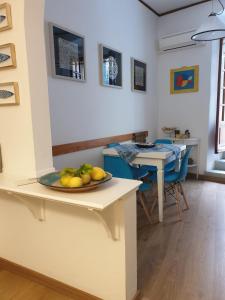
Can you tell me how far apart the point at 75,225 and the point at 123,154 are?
1.41 meters

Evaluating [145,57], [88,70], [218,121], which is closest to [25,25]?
[88,70]

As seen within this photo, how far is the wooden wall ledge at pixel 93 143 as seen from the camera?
8.41 feet

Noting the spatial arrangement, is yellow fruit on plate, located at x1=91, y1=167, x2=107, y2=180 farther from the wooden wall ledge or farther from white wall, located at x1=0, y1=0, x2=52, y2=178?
the wooden wall ledge

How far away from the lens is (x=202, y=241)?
2.22 metres

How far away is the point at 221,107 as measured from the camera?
14.4ft

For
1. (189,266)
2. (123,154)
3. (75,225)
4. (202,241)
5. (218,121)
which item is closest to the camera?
(75,225)

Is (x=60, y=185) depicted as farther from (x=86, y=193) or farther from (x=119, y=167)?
(x=119, y=167)

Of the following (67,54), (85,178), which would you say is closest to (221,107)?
(67,54)

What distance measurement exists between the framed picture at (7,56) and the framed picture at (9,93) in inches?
4.4

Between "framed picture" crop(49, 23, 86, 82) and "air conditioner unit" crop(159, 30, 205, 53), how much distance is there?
2.16 metres

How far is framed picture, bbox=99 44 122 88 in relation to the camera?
3.09 meters

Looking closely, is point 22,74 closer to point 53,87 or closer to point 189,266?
point 53,87

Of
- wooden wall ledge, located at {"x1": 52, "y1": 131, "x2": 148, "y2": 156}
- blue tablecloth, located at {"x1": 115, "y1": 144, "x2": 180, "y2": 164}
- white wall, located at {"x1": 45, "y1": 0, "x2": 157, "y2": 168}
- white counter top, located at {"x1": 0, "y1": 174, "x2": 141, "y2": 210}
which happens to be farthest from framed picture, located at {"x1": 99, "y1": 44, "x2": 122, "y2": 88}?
white counter top, located at {"x1": 0, "y1": 174, "x2": 141, "y2": 210}

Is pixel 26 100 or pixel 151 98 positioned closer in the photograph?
pixel 26 100
